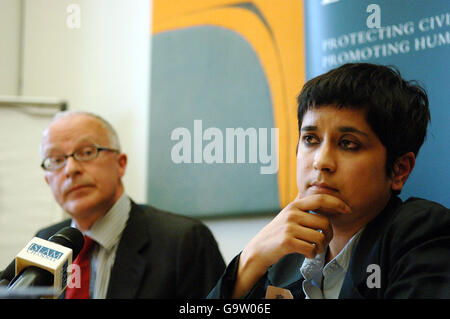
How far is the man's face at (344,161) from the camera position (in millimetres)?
1045

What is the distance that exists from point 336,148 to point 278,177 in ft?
2.51

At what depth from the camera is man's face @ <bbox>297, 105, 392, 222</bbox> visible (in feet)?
3.43

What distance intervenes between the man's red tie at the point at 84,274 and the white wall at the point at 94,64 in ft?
1.94

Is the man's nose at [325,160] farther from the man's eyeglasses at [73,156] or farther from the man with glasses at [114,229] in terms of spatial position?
the man's eyeglasses at [73,156]

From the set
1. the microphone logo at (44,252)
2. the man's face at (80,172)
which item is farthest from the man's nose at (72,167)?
the microphone logo at (44,252)

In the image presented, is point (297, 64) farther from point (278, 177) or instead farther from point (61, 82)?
point (61, 82)

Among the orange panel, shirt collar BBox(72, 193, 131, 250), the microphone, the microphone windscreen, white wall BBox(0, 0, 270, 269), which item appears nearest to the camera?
the microphone

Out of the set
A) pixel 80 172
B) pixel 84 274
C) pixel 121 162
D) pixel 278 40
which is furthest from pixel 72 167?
pixel 278 40

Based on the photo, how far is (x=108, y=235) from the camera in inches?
73.2

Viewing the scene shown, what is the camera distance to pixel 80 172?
194 cm

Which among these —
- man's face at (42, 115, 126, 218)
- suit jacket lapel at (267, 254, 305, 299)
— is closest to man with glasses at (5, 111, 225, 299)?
man's face at (42, 115, 126, 218)

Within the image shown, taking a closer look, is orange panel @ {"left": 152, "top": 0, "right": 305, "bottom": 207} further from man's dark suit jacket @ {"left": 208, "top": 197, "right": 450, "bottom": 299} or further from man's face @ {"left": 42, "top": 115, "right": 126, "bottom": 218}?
man's face @ {"left": 42, "top": 115, "right": 126, "bottom": 218}

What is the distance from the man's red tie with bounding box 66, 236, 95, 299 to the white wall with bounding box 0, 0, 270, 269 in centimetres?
59
